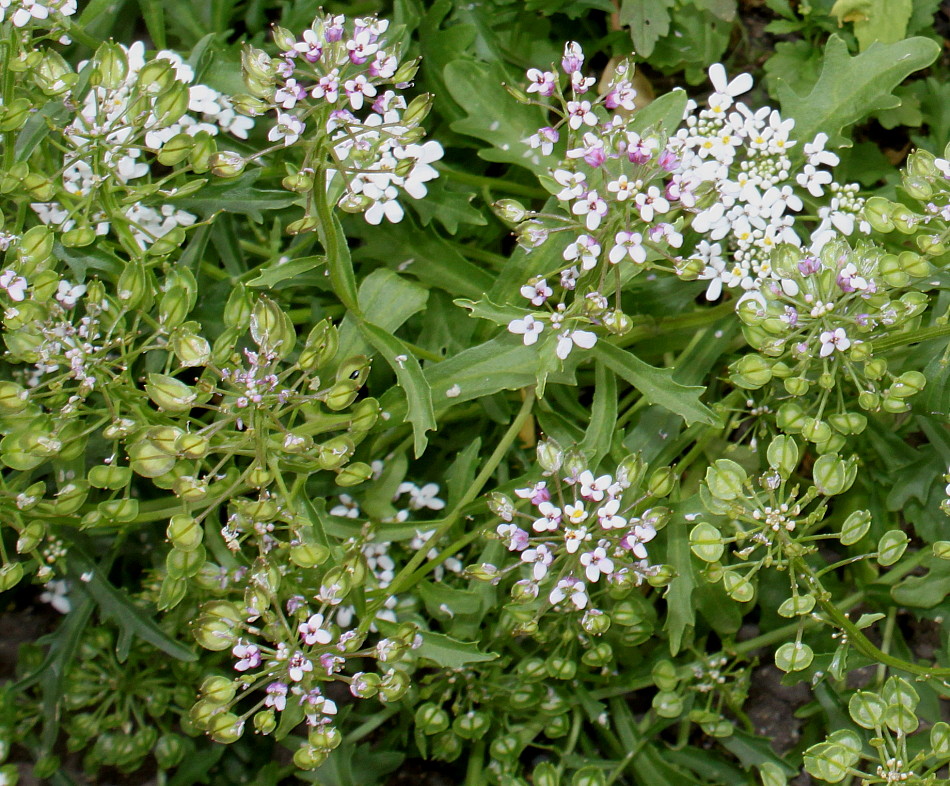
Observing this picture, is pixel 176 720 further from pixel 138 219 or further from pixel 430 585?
pixel 138 219

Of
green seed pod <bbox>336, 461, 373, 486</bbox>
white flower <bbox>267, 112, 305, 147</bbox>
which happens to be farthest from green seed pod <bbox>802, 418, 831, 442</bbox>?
white flower <bbox>267, 112, 305, 147</bbox>

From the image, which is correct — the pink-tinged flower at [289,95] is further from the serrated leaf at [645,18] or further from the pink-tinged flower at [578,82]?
the serrated leaf at [645,18]

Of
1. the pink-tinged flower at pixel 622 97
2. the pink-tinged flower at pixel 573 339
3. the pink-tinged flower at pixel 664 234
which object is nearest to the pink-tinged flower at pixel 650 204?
the pink-tinged flower at pixel 664 234

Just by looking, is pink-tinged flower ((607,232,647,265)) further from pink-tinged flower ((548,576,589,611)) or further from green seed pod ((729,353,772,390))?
pink-tinged flower ((548,576,589,611))

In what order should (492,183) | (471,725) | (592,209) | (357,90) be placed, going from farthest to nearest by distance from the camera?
1. (492,183)
2. (471,725)
3. (592,209)
4. (357,90)

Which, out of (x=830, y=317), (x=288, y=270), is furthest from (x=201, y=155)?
(x=830, y=317)

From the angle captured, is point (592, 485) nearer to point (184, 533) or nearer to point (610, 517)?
point (610, 517)
